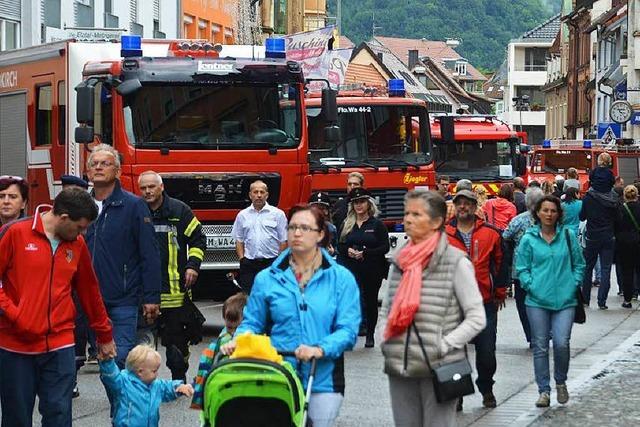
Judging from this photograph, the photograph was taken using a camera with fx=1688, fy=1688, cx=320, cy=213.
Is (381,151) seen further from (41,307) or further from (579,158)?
(579,158)

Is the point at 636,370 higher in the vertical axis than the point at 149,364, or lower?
lower

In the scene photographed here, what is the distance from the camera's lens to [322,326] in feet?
25.8

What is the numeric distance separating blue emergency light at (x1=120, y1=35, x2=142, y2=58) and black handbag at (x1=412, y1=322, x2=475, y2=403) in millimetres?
12110

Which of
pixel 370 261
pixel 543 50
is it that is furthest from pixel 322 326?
pixel 543 50

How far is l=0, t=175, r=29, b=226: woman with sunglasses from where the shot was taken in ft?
35.1

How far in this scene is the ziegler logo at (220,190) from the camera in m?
19.8

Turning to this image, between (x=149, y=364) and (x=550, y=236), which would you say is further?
(x=550, y=236)

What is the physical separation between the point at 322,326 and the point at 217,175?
39.2ft

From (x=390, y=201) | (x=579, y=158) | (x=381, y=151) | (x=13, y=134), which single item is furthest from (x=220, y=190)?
(x=579, y=158)

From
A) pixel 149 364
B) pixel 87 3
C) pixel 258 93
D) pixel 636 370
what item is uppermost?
pixel 87 3

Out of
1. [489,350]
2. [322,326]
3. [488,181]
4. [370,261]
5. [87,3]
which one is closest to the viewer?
[322,326]

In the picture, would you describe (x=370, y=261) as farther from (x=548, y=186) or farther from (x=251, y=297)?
(x=251, y=297)

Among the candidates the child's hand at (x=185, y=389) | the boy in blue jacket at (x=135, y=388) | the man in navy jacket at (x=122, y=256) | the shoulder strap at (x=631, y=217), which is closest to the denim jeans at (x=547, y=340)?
the man in navy jacket at (x=122, y=256)

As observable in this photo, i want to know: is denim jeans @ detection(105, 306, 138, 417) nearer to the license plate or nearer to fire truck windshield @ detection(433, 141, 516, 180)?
the license plate
